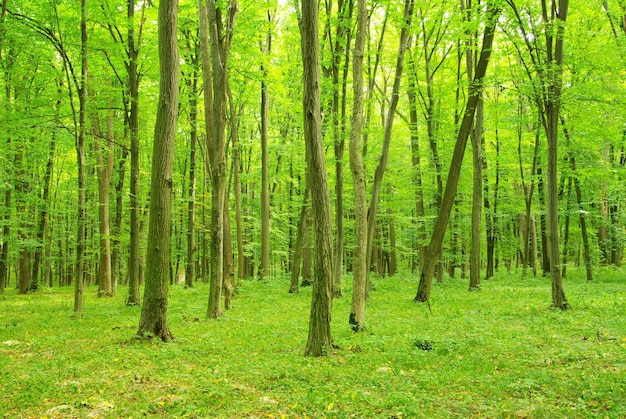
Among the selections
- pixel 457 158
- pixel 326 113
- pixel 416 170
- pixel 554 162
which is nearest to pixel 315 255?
pixel 554 162

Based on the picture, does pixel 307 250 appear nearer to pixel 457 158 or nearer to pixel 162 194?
pixel 457 158

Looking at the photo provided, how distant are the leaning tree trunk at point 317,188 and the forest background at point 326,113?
235 centimetres

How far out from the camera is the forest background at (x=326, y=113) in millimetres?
11383

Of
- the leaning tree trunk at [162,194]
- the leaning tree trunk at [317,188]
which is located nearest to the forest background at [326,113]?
the leaning tree trunk at [317,188]

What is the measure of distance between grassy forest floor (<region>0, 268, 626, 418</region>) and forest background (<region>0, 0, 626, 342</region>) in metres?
1.52

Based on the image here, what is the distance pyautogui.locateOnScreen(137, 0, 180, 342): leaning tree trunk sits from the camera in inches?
316

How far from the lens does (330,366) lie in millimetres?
6469

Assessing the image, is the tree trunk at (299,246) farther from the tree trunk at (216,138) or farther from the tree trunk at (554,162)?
the tree trunk at (554,162)

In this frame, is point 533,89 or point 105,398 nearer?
point 105,398

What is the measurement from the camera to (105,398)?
4.99 m

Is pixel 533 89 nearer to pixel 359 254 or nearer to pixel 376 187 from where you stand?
Answer: pixel 376 187

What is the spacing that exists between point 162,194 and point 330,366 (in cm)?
451

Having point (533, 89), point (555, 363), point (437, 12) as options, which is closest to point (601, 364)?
point (555, 363)

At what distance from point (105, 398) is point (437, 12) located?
16589 millimetres
